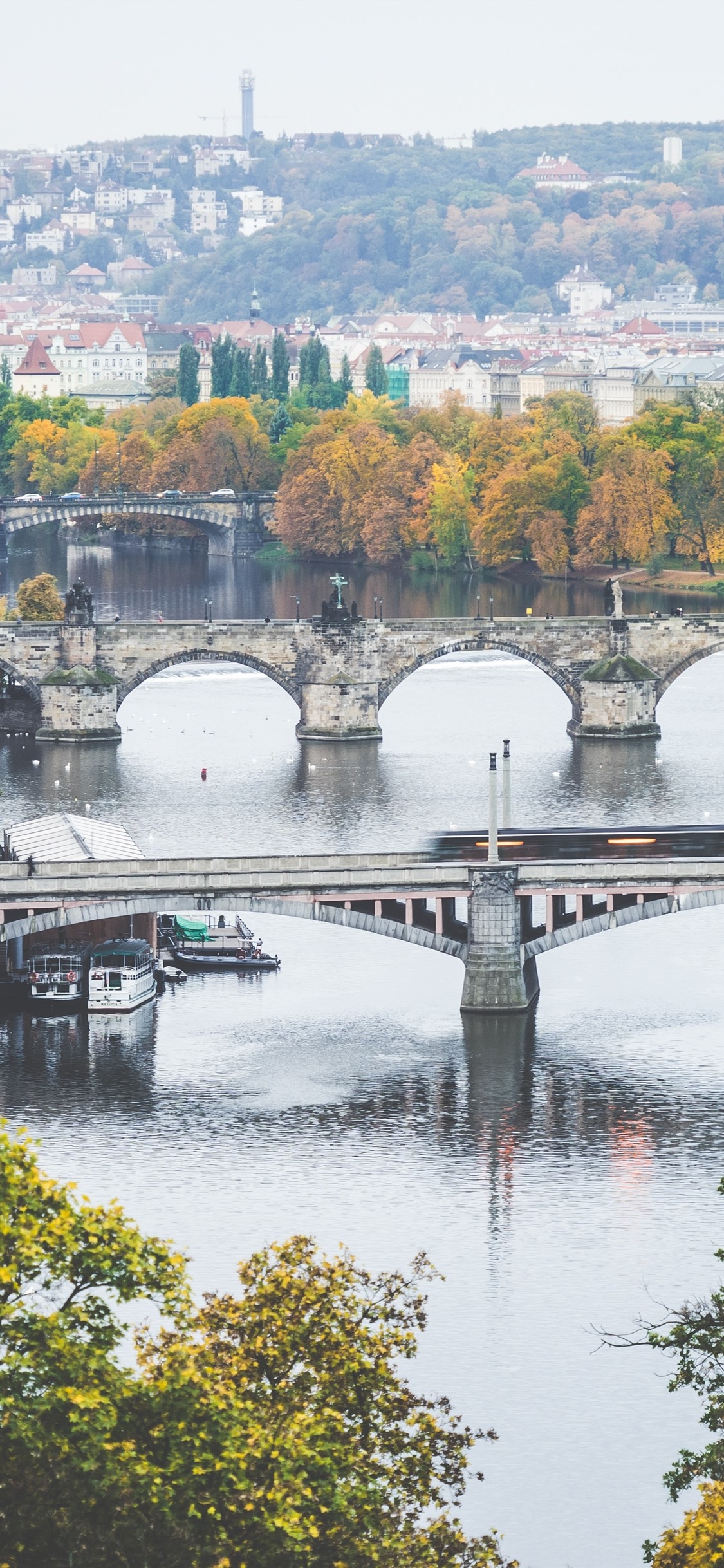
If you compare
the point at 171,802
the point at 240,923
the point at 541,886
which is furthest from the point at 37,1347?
the point at 171,802

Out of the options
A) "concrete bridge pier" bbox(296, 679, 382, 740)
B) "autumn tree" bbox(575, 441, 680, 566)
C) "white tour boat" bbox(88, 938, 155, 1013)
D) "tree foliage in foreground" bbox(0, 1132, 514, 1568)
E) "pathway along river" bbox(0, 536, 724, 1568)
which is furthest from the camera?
"autumn tree" bbox(575, 441, 680, 566)

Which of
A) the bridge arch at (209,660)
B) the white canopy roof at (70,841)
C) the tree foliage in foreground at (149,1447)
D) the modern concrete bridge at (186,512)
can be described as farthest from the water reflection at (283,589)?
the tree foliage in foreground at (149,1447)

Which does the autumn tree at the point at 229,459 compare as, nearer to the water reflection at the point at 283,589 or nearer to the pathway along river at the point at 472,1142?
the water reflection at the point at 283,589

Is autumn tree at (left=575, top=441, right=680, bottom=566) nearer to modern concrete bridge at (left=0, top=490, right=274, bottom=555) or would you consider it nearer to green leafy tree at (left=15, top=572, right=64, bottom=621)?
modern concrete bridge at (left=0, top=490, right=274, bottom=555)

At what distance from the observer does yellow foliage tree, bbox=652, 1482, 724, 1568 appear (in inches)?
1270

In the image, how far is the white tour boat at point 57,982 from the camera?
2650 inches

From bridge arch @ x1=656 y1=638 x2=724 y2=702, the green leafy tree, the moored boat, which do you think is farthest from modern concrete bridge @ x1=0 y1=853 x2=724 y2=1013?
the green leafy tree

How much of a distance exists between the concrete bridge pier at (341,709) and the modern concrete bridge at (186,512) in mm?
74509

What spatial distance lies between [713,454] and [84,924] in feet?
308

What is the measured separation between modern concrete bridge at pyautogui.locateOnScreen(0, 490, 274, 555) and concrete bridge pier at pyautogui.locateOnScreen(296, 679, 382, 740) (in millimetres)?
74509

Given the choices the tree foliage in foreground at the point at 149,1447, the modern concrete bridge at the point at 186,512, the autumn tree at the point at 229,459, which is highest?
the autumn tree at the point at 229,459

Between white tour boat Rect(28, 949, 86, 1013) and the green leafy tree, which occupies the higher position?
the green leafy tree

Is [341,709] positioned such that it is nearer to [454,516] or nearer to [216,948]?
[216,948]

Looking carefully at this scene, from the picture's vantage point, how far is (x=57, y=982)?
221 feet
